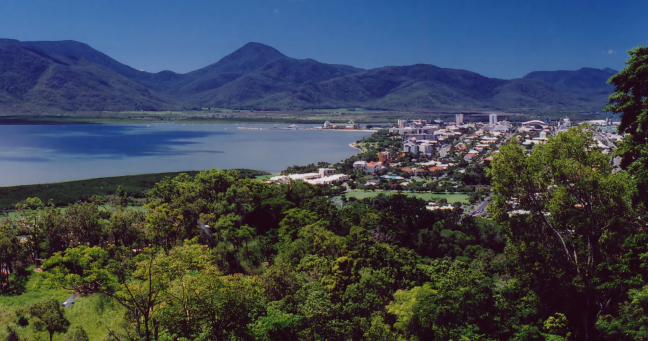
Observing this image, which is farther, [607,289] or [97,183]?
[97,183]

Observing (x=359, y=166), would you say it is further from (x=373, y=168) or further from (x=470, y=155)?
(x=470, y=155)

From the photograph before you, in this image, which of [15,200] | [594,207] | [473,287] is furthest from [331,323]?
[15,200]

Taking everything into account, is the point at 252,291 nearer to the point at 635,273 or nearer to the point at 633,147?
the point at 635,273

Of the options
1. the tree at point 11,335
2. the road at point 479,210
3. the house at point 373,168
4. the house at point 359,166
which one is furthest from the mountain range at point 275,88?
the tree at point 11,335

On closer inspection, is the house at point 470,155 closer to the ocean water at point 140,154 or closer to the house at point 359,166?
the house at point 359,166

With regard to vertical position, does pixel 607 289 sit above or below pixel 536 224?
below

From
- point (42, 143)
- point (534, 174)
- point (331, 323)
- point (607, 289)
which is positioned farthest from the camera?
point (42, 143)

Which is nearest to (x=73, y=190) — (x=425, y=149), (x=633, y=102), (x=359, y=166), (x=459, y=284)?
(x=359, y=166)

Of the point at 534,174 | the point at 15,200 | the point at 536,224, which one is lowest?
the point at 15,200
